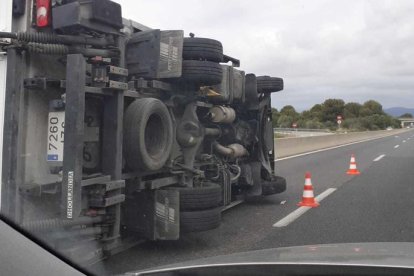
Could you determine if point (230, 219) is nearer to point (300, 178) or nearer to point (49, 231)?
point (49, 231)

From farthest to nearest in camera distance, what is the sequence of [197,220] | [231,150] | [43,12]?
[231,150], [197,220], [43,12]

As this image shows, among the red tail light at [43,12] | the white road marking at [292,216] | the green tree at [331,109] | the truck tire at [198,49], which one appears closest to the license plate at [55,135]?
the red tail light at [43,12]

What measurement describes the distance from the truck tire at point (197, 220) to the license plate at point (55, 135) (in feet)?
6.33

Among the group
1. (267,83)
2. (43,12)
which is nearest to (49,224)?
(43,12)

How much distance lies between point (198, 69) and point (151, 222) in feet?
6.01

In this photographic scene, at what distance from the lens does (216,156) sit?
26.7ft

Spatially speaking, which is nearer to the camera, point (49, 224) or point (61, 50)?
point (49, 224)

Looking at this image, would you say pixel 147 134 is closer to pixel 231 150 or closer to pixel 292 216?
pixel 231 150

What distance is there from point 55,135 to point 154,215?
5.30ft

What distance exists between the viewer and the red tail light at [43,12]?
4.55m

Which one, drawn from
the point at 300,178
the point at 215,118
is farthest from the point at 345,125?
the point at 215,118

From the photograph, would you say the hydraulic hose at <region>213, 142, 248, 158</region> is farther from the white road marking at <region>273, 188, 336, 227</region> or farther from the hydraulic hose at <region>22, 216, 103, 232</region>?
the hydraulic hose at <region>22, 216, 103, 232</region>

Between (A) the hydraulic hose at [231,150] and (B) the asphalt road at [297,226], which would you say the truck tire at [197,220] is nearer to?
(B) the asphalt road at [297,226]

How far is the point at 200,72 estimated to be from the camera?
627 centimetres
